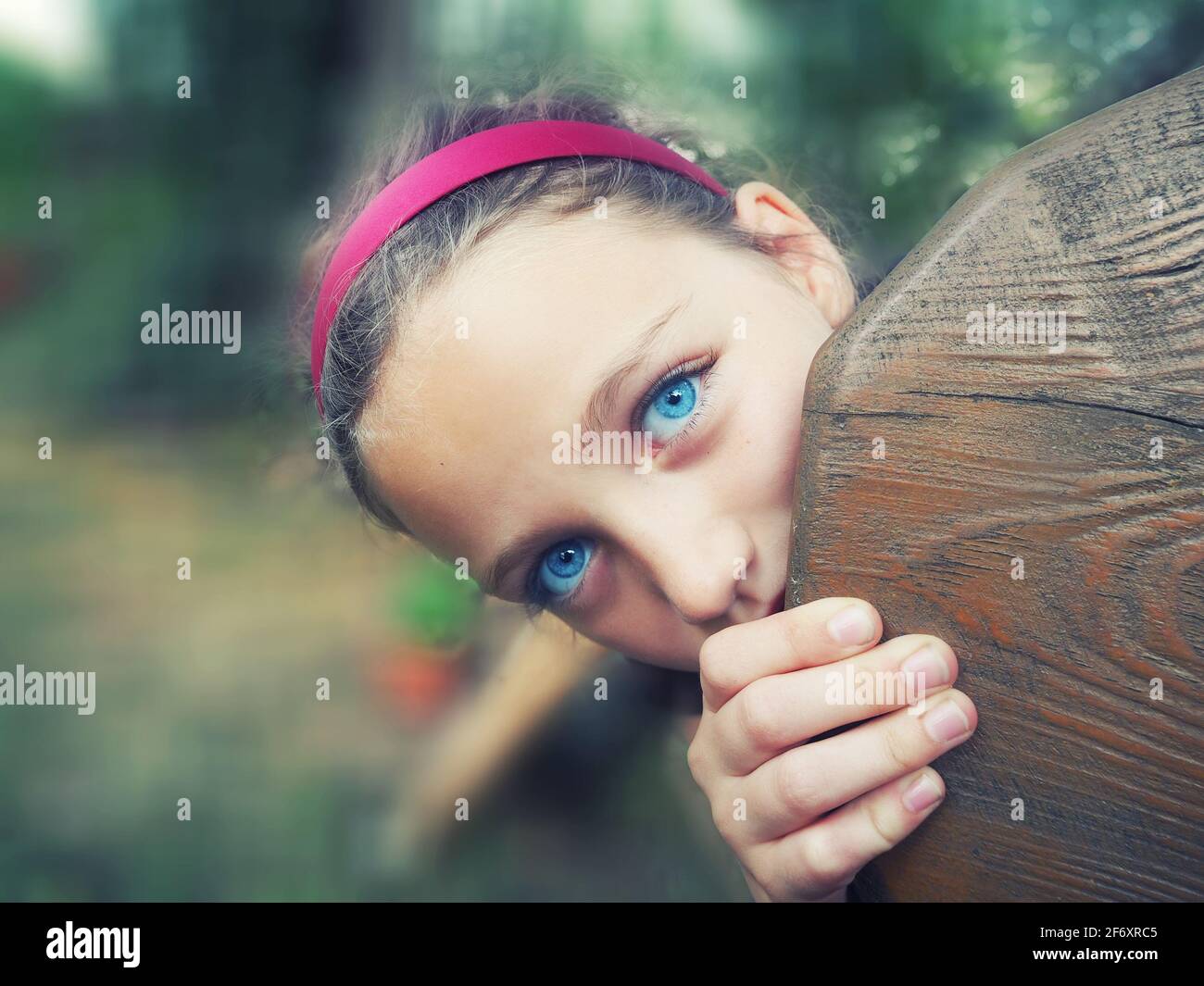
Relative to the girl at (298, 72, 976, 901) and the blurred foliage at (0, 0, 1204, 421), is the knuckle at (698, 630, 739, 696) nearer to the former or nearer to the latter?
the girl at (298, 72, 976, 901)

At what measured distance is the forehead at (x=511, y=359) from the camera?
35.4 inches

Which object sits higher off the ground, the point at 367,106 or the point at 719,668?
the point at 367,106

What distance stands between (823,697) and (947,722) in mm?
102

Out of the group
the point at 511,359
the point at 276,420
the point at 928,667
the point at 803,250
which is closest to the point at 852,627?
the point at 928,667

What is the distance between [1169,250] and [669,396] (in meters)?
0.46

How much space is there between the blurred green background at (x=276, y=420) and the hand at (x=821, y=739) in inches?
29.0

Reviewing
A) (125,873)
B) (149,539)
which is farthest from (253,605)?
(125,873)

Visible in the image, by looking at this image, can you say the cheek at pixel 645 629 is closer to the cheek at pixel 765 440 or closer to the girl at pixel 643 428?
the girl at pixel 643 428

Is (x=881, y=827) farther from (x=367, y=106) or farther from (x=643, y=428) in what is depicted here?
(x=367, y=106)

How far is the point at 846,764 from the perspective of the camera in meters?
0.71

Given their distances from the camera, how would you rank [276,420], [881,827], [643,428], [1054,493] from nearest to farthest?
[1054,493], [881,827], [643,428], [276,420]

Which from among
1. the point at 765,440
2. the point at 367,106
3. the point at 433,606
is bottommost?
the point at 433,606

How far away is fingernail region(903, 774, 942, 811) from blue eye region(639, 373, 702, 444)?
39 cm

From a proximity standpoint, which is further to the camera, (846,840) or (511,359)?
(511,359)
